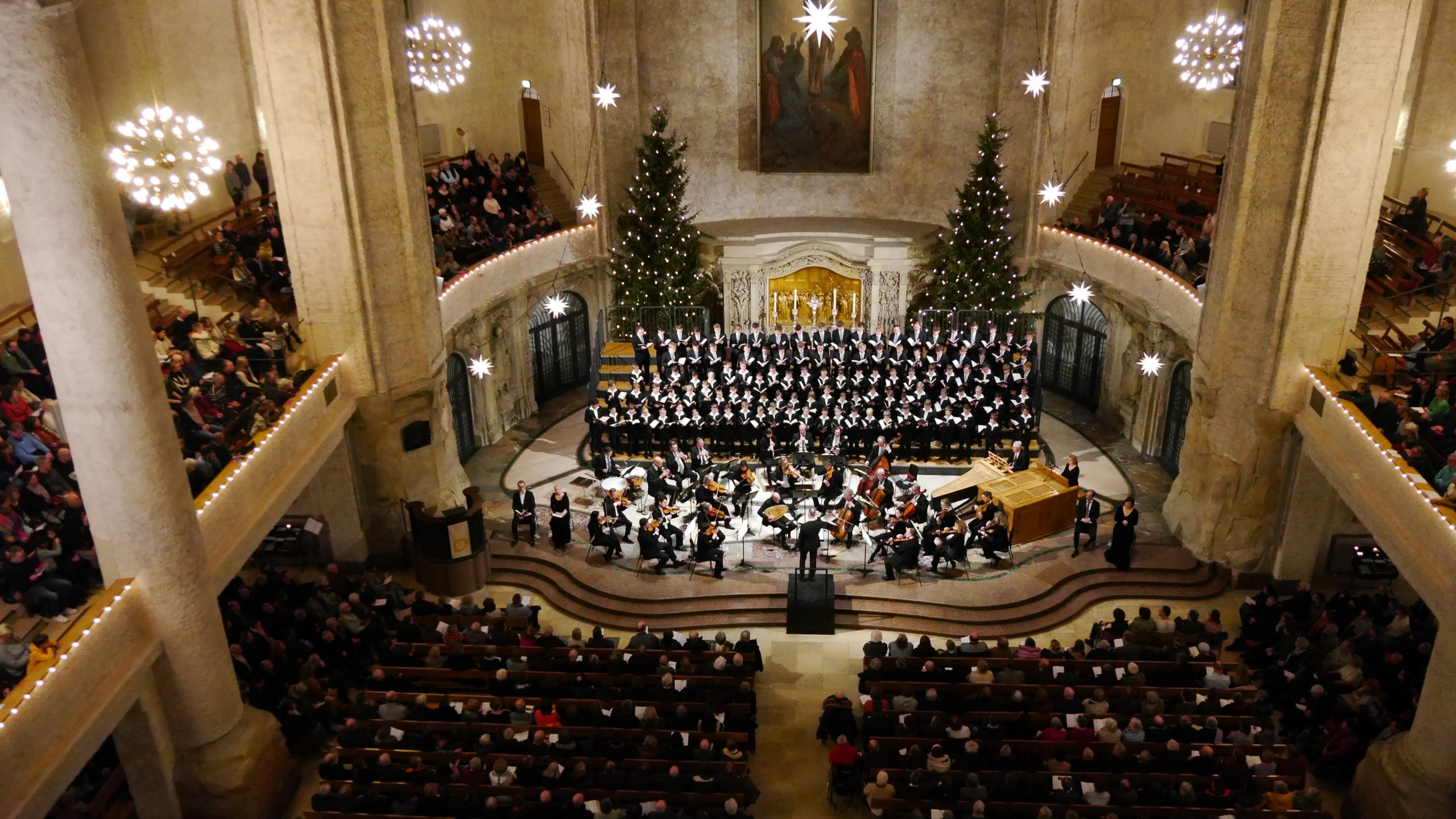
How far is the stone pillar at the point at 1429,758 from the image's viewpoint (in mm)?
12000

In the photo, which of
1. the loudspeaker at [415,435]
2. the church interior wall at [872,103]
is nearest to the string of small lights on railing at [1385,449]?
the church interior wall at [872,103]

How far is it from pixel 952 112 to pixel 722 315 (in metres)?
7.93

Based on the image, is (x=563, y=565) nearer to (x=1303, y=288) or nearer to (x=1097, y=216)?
(x=1303, y=288)

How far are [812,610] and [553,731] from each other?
17.4 feet

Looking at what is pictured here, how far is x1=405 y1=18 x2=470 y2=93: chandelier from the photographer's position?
21.5 m

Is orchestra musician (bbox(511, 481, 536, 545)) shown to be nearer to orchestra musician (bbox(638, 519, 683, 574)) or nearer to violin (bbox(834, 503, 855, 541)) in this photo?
orchestra musician (bbox(638, 519, 683, 574))

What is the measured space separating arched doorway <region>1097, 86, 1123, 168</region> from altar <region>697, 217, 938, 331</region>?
4.76 m

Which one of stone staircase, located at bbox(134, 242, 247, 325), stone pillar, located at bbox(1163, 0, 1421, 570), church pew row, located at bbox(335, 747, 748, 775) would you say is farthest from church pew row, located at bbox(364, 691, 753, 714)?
stone pillar, located at bbox(1163, 0, 1421, 570)

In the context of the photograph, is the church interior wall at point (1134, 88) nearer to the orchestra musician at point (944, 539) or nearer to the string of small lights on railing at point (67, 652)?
the orchestra musician at point (944, 539)

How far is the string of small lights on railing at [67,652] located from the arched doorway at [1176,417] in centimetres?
1940

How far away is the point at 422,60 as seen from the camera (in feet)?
70.7

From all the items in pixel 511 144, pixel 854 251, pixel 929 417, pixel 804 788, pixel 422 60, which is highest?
pixel 422 60

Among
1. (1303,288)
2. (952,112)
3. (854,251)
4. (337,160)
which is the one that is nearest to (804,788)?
(1303,288)

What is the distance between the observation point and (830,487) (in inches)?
790
